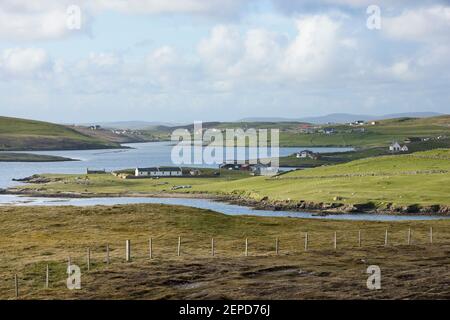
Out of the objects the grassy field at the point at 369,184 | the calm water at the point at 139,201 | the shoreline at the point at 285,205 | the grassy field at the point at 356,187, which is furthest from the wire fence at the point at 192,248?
the calm water at the point at 139,201

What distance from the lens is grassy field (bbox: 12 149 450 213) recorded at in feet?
456

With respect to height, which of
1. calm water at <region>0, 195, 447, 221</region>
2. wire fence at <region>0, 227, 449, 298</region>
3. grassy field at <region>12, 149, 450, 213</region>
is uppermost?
wire fence at <region>0, 227, 449, 298</region>

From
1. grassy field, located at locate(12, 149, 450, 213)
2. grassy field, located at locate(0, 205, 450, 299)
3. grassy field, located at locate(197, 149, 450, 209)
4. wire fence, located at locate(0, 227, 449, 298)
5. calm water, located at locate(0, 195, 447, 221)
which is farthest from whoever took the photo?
calm water, located at locate(0, 195, 447, 221)

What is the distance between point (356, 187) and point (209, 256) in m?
105

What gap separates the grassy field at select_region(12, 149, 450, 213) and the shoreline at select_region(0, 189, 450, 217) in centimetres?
61

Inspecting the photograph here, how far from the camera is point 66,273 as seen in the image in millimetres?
49125

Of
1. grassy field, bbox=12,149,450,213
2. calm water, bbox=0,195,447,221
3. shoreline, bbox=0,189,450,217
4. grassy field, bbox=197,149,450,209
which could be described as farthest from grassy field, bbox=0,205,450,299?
calm water, bbox=0,195,447,221

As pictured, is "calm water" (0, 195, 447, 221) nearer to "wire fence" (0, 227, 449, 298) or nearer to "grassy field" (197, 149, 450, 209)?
"grassy field" (197, 149, 450, 209)

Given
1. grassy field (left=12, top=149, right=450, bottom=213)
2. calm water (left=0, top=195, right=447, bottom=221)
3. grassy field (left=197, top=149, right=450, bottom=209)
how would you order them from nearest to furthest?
1. grassy field (left=12, top=149, right=450, bottom=213)
2. grassy field (left=197, top=149, right=450, bottom=209)
3. calm water (left=0, top=195, right=447, bottom=221)

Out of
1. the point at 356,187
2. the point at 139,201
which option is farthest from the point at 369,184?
the point at 139,201

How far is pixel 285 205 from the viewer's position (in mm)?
149250

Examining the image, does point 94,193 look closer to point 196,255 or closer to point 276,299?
point 196,255
